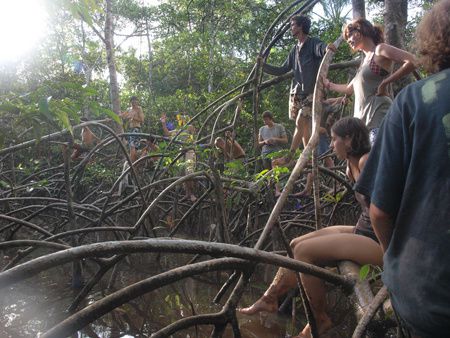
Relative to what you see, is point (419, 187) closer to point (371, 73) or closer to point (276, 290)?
point (276, 290)

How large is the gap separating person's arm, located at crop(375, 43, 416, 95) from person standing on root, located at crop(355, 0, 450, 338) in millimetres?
1430

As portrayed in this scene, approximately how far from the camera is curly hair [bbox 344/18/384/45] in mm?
2469

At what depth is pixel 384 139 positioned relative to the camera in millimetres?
907

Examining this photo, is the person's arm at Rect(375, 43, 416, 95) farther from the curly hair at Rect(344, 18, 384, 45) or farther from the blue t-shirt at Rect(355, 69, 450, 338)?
the blue t-shirt at Rect(355, 69, 450, 338)

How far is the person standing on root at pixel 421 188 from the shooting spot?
809 mm

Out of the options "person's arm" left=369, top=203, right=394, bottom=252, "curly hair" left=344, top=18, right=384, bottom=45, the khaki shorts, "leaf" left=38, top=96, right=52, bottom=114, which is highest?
"curly hair" left=344, top=18, right=384, bottom=45

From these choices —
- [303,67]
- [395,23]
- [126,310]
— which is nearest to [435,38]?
[395,23]

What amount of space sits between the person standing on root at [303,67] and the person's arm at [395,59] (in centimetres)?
91

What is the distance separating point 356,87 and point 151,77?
11559 millimetres

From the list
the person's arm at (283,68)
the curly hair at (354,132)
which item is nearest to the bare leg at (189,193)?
the person's arm at (283,68)

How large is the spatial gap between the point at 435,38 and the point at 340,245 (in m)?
1.14

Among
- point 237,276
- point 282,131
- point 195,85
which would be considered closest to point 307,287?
point 237,276

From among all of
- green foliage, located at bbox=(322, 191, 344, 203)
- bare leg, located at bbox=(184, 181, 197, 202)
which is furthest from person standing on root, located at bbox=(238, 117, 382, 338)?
bare leg, located at bbox=(184, 181, 197, 202)

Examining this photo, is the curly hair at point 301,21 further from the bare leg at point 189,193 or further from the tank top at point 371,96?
the bare leg at point 189,193
